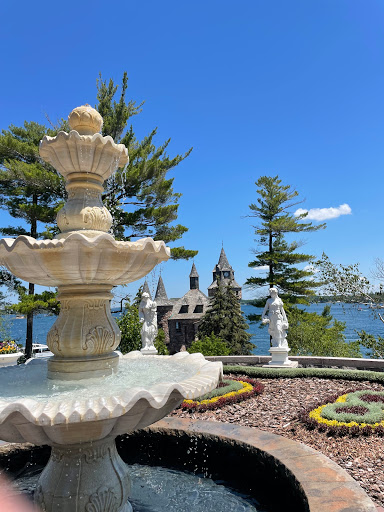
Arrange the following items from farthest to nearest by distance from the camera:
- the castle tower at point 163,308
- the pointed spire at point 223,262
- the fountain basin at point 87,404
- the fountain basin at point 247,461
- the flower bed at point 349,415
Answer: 1. the pointed spire at point 223,262
2. the castle tower at point 163,308
3. the flower bed at point 349,415
4. the fountain basin at point 247,461
5. the fountain basin at point 87,404

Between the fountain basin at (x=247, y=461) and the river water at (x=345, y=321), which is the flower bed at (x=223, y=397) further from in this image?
the river water at (x=345, y=321)

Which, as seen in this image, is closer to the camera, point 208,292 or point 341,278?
point 341,278

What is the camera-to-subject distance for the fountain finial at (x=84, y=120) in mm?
3910

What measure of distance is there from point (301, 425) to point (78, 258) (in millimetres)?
4779

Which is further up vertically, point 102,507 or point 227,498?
point 102,507

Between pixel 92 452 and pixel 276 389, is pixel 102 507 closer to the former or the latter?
pixel 92 452

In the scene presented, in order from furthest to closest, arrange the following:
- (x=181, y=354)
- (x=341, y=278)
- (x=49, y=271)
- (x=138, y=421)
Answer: (x=341, y=278)
(x=181, y=354)
(x=49, y=271)
(x=138, y=421)

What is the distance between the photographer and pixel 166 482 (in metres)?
4.68

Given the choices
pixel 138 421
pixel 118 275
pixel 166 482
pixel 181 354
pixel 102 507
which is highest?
pixel 118 275

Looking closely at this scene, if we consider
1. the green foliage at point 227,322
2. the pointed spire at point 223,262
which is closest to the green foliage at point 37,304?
the green foliage at point 227,322

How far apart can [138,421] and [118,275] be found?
4.36ft

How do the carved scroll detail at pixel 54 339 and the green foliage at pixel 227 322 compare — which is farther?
the green foliage at pixel 227 322

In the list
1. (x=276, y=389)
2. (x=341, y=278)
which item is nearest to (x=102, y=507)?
(x=276, y=389)

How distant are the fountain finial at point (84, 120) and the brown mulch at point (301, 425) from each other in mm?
4713
